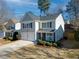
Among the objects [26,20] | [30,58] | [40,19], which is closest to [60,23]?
[40,19]

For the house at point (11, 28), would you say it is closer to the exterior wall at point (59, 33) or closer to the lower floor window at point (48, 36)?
the lower floor window at point (48, 36)

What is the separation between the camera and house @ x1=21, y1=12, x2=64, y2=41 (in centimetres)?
3400

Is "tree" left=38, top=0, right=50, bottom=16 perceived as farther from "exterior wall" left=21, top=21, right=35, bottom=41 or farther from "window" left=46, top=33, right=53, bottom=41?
"window" left=46, top=33, right=53, bottom=41

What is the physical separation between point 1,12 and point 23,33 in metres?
12.6

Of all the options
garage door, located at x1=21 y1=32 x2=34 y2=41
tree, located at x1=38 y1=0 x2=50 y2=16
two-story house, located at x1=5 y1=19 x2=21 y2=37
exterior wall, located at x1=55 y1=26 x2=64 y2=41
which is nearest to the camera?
exterior wall, located at x1=55 y1=26 x2=64 y2=41

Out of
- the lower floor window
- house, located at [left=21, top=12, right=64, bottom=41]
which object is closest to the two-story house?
house, located at [left=21, top=12, right=64, bottom=41]

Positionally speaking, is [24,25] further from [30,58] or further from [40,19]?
[30,58]

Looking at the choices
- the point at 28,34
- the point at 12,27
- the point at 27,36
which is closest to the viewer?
the point at 28,34

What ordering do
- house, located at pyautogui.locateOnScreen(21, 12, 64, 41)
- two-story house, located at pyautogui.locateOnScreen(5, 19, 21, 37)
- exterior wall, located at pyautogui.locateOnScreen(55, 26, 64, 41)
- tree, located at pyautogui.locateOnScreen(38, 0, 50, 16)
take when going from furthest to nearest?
1. tree, located at pyautogui.locateOnScreen(38, 0, 50, 16)
2. two-story house, located at pyautogui.locateOnScreen(5, 19, 21, 37)
3. exterior wall, located at pyautogui.locateOnScreen(55, 26, 64, 41)
4. house, located at pyautogui.locateOnScreen(21, 12, 64, 41)

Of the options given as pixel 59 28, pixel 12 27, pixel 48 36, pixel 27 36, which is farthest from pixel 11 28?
pixel 59 28

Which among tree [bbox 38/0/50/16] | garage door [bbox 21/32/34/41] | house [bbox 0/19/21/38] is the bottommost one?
garage door [bbox 21/32/34/41]

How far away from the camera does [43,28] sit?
36.0 meters

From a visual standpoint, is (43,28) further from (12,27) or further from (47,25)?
(12,27)

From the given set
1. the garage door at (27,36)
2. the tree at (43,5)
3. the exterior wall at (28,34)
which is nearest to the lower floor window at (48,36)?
the exterior wall at (28,34)
